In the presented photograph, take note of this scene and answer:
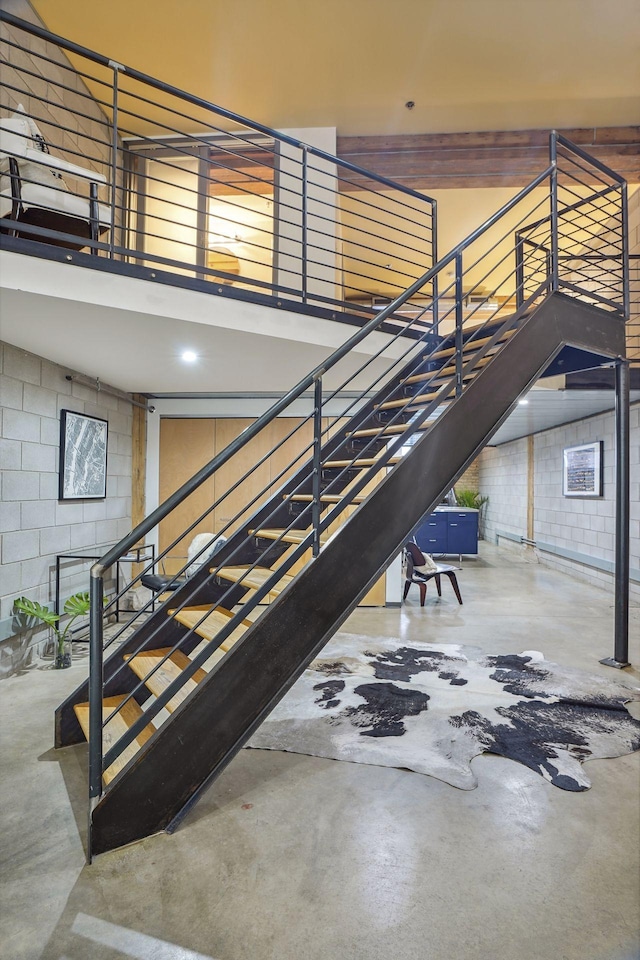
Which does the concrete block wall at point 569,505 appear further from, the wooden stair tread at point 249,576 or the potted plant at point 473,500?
the wooden stair tread at point 249,576

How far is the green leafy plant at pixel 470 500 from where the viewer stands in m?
12.0

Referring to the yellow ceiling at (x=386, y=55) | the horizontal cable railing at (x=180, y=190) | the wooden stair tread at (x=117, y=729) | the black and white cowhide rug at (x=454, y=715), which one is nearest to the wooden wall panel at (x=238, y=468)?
the horizontal cable railing at (x=180, y=190)

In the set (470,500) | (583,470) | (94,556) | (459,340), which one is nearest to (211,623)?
(459,340)

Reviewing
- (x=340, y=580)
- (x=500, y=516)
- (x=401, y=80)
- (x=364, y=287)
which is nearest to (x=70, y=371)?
(x=340, y=580)

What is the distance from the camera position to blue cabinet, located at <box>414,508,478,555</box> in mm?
9148

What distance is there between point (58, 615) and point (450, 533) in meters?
6.63

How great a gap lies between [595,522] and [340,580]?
6.06m

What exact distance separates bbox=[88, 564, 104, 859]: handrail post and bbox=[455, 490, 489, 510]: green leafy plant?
415 inches

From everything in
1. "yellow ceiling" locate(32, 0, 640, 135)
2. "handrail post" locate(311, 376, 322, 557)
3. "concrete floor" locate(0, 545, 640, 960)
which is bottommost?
"concrete floor" locate(0, 545, 640, 960)

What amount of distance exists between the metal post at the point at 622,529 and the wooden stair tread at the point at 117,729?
11.1 ft

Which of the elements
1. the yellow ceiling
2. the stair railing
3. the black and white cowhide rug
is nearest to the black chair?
the black and white cowhide rug

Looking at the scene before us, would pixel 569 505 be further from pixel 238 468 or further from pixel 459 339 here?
pixel 459 339

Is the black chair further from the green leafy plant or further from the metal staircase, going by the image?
the green leafy plant

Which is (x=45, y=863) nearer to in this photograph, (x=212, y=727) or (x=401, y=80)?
(x=212, y=727)
